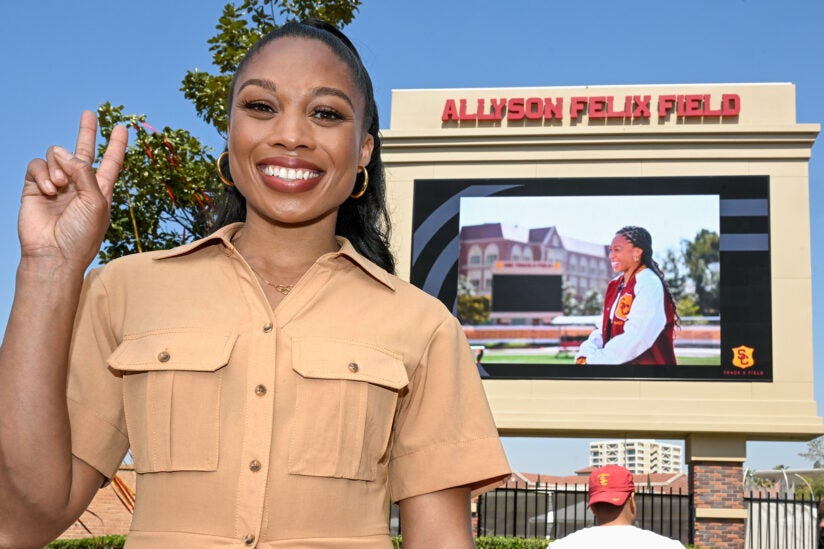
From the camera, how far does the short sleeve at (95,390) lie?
2.00m

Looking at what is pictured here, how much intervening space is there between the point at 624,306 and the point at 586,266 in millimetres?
1248

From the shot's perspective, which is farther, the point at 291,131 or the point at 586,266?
the point at 586,266

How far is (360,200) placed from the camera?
2.58m

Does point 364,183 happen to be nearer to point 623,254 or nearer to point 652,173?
point 623,254

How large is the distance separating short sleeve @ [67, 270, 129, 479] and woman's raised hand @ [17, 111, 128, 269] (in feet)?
0.57

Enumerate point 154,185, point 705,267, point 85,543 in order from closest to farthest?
1. point 154,185
2. point 85,543
3. point 705,267

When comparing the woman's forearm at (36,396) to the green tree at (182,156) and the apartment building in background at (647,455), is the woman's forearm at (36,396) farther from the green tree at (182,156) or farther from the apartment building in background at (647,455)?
the apartment building in background at (647,455)

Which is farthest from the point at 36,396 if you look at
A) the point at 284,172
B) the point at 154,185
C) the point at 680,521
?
the point at 680,521

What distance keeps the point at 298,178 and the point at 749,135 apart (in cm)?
2214

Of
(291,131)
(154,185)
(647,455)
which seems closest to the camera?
(291,131)

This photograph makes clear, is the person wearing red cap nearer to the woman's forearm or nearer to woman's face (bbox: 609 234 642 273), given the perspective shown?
the woman's forearm

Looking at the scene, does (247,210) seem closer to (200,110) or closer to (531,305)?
(200,110)

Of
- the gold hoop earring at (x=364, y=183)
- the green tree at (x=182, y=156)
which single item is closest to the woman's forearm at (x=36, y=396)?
the gold hoop earring at (x=364, y=183)

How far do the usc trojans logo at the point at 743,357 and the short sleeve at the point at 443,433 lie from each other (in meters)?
20.8
